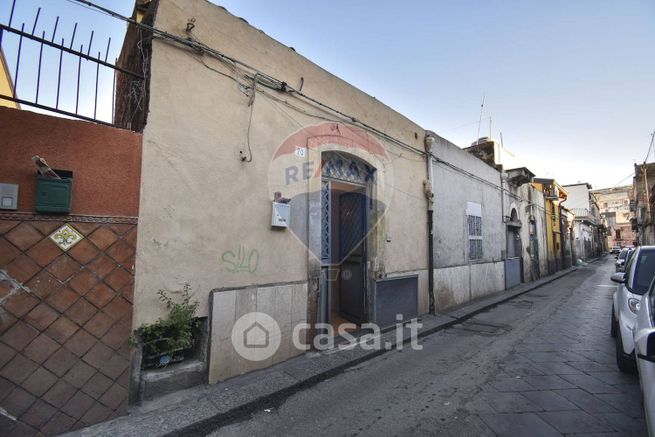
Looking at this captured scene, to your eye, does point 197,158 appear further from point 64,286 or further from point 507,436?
point 507,436

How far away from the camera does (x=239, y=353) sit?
3.96 m

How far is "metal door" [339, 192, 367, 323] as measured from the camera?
6344mm

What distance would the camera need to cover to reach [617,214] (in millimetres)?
60406

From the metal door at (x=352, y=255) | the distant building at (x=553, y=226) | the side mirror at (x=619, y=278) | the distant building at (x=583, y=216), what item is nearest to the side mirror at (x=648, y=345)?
the side mirror at (x=619, y=278)

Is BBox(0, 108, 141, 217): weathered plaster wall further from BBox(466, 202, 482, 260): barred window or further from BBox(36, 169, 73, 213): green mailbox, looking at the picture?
BBox(466, 202, 482, 260): barred window

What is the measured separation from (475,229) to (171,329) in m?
9.53

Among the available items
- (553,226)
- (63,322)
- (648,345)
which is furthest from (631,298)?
(553,226)

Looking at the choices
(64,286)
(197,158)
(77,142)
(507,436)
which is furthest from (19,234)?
(507,436)

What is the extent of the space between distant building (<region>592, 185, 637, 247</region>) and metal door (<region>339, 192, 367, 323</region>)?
68.9 metres

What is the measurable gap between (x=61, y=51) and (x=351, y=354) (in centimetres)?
503

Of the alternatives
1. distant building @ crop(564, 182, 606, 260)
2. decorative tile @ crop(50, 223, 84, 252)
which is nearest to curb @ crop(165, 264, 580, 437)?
decorative tile @ crop(50, 223, 84, 252)

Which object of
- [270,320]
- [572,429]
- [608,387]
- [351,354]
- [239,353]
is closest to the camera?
[572,429]

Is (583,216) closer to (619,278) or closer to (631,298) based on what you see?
(619,278)

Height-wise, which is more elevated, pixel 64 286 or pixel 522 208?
pixel 522 208
